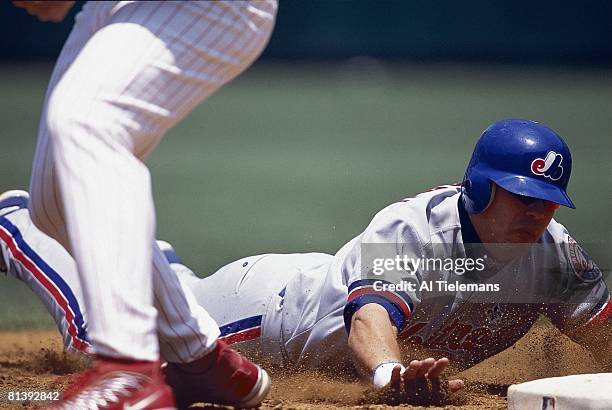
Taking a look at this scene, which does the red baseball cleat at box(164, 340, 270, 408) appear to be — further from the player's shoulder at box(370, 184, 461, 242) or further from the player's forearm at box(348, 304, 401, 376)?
the player's shoulder at box(370, 184, 461, 242)

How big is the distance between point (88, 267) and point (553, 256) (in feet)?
4.78

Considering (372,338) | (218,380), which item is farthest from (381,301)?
(218,380)

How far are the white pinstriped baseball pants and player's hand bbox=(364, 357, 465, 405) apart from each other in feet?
2.53

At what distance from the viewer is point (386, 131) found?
5688 millimetres

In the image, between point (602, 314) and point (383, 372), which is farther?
point (602, 314)

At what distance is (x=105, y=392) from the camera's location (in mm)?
1114

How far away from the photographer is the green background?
4180 mm

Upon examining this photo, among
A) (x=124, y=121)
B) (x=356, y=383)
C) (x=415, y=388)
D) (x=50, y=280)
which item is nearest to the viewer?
(x=124, y=121)

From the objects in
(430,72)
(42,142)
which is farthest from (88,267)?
(430,72)

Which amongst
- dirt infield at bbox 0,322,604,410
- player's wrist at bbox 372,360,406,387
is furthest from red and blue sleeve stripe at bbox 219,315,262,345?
player's wrist at bbox 372,360,406,387

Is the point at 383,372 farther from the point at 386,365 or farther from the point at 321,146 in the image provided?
the point at 321,146

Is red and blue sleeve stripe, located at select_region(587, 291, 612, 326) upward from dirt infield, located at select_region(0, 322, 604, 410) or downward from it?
upward

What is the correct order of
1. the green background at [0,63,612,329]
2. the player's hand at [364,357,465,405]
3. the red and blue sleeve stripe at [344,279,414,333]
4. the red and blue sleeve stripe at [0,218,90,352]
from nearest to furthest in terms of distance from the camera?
the player's hand at [364,357,465,405]
the red and blue sleeve stripe at [344,279,414,333]
the red and blue sleeve stripe at [0,218,90,352]
the green background at [0,63,612,329]

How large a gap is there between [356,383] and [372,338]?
0.57ft
